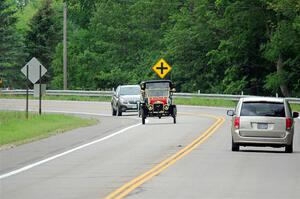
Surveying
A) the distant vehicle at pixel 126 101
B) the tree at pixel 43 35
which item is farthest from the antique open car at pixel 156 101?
the tree at pixel 43 35

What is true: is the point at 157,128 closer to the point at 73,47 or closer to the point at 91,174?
the point at 91,174

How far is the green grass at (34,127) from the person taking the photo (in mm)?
32812

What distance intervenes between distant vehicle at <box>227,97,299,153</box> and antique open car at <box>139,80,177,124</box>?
1634cm

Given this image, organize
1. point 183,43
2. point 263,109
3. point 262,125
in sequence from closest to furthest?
1. point 262,125
2. point 263,109
3. point 183,43

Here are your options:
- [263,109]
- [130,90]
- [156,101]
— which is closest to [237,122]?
[263,109]

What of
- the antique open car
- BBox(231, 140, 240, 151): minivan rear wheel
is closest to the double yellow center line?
BBox(231, 140, 240, 151): minivan rear wheel

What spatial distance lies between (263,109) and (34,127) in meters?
14.0

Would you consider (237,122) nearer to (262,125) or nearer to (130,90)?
(262,125)

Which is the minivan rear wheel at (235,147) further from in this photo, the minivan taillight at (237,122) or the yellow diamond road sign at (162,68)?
the yellow diamond road sign at (162,68)

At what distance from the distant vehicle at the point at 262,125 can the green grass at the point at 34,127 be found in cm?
739

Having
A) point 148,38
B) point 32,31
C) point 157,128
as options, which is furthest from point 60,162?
point 32,31

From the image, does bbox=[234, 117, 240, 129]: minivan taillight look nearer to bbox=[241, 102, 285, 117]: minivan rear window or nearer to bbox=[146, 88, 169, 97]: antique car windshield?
bbox=[241, 102, 285, 117]: minivan rear window

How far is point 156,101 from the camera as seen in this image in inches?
1737

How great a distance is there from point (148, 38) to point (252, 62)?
65.0 ft
